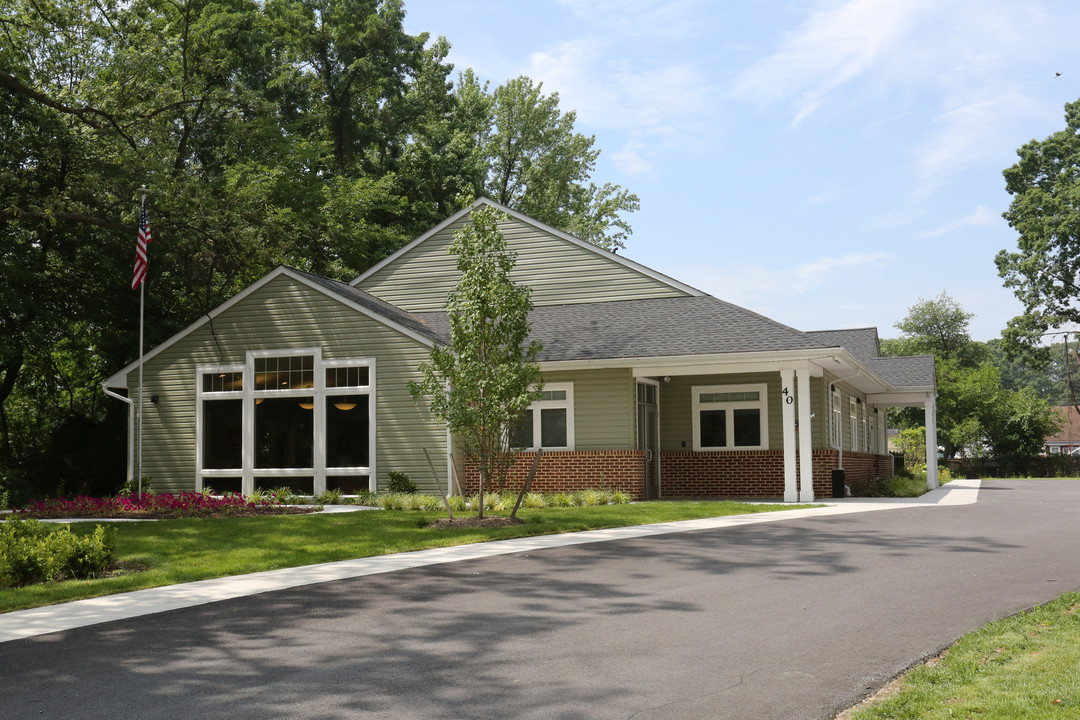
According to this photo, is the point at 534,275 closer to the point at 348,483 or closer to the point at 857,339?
the point at 348,483

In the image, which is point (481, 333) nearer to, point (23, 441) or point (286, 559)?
point (286, 559)

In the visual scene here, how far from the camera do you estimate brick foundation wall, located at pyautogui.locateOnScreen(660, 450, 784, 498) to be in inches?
850

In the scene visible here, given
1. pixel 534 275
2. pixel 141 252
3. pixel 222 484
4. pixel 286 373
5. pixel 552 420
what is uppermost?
pixel 534 275

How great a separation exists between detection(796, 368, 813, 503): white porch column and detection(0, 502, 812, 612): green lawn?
1.60 meters

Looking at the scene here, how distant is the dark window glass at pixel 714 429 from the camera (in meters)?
22.2

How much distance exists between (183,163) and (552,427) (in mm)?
15746

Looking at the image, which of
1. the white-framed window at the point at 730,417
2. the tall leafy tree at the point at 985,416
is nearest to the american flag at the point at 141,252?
the white-framed window at the point at 730,417

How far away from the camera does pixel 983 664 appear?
5.84m

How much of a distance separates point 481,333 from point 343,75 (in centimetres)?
2819

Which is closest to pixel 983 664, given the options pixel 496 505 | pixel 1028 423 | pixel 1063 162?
pixel 496 505

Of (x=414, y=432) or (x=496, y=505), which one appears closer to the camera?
(x=496, y=505)

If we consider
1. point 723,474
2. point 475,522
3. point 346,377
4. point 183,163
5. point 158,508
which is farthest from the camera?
point 183,163

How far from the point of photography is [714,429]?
73.1 feet

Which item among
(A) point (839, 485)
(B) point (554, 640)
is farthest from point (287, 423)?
(B) point (554, 640)
